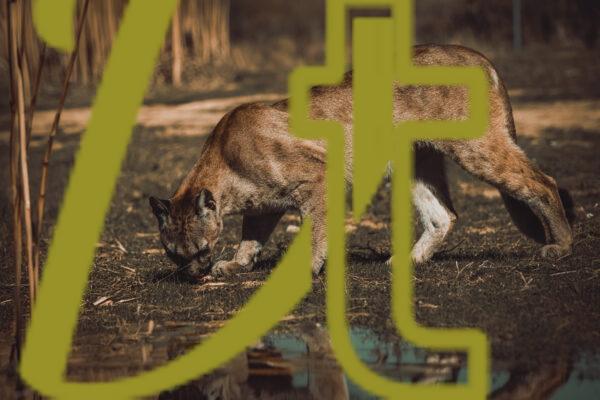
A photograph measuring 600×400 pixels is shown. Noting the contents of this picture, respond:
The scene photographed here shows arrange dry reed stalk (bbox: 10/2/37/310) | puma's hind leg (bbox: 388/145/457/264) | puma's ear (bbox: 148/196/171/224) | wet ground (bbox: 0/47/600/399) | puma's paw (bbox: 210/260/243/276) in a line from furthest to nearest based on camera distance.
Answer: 1. puma's hind leg (bbox: 388/145/457/264)
2. puma's paw (bbox: 210/260/243/276)
3. puma's ear (bbox: 148/196/171/224)
4. dry reed stalk (bbox: 10/2/37/310)
5. wet ground (bbox: 0/47/600/399)

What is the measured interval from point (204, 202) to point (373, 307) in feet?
5.09

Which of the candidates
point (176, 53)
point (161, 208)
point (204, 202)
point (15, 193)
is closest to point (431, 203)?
point (204, 202)

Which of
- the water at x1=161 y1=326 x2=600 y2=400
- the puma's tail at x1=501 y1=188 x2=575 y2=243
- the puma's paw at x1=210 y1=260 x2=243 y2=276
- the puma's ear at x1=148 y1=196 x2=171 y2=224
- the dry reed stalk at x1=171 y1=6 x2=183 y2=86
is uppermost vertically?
the dry reed stalk at x1=171 y1=6 x2=183 y2=86

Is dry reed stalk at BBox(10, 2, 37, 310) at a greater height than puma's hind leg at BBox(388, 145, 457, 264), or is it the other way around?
dry reed stalk at BBox(10, 2, 37, 310)

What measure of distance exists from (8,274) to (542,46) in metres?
16.0

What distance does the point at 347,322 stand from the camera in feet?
22.2

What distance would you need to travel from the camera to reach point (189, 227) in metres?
7.97

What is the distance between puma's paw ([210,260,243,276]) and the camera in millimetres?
8383

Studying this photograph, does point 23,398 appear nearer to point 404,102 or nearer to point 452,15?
point 404,102

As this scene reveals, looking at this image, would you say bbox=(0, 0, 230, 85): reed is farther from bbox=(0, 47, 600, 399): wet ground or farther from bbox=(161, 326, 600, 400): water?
bbox=(161, 326, 600, 400): water

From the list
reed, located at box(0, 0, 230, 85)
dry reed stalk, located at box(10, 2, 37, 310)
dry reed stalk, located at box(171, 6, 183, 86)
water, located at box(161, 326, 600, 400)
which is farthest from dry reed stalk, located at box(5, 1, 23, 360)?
dry reed stalk, located at box(171, 6, 183, 86)

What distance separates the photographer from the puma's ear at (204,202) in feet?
26.0

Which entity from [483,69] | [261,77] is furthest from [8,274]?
[261,77]
